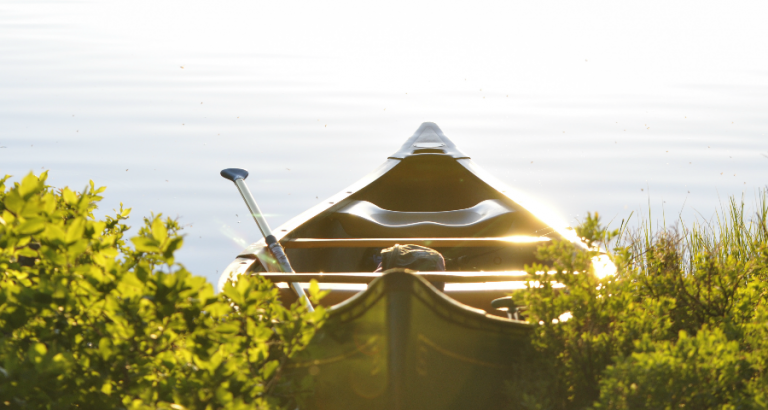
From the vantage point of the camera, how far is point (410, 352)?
2.19 metres

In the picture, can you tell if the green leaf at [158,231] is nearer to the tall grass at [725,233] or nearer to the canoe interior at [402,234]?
the canoe interior at [402,234]

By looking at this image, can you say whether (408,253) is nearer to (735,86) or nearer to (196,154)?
(196,154)

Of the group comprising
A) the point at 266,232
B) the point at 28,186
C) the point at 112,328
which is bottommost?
the point at 112,328

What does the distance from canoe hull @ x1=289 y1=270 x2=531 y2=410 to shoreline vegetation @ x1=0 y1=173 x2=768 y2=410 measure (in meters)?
0.15

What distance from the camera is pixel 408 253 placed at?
3.18 m

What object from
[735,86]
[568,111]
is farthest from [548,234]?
[735,86]

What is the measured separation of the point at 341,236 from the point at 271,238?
1.31 m

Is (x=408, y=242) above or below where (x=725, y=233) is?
below

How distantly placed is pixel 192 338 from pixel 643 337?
4.69ft

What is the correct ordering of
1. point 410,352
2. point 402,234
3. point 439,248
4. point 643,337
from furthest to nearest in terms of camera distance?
point 439,248, point 402,234, point 410,352, point 643,337

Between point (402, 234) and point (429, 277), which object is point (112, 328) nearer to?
point (429, 277)

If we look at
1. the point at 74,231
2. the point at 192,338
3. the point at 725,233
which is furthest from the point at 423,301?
the point at 725,233

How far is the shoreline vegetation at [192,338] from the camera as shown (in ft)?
4.78

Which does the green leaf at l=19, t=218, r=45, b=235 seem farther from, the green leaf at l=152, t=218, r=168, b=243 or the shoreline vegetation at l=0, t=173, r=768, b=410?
the green leaf at l=152, t=218, r=168, b=243
